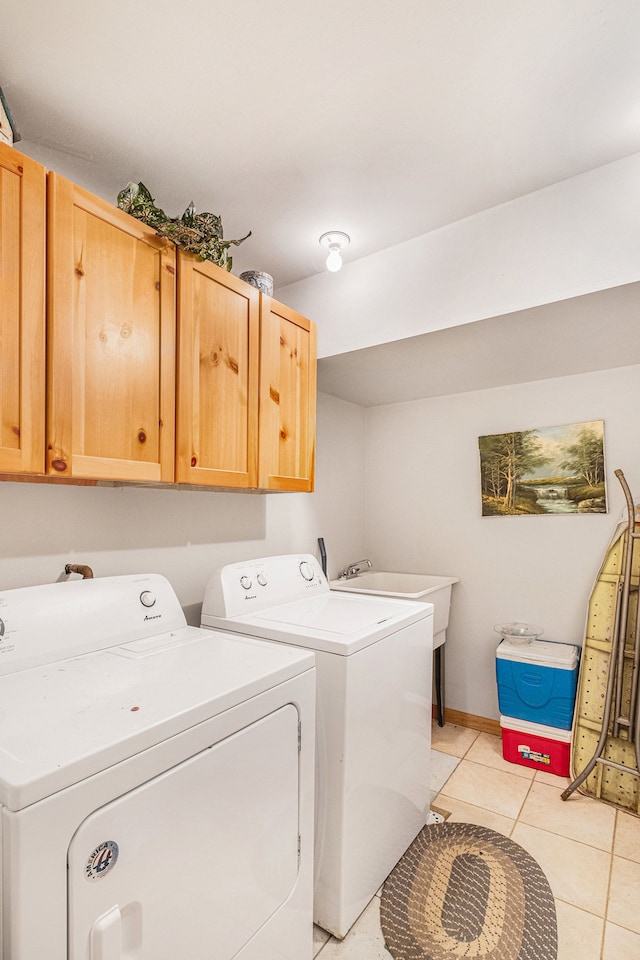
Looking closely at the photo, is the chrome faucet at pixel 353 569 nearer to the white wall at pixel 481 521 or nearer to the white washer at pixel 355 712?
the white wall at pixel 481 521

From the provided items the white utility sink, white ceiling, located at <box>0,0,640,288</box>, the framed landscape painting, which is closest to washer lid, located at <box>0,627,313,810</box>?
the white utility sink

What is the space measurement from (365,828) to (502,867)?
2.06 feet

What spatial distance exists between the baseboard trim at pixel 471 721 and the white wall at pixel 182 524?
1.12 metres

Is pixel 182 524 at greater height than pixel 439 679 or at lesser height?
greater

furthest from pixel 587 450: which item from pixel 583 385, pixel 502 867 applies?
pixel 502 867

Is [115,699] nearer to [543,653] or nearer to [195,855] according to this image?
[195,855]

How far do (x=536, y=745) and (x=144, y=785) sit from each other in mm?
2255

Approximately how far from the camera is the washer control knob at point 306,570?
2281mm

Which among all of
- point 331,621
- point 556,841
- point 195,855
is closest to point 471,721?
point 556,841

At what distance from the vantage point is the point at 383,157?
1.71m

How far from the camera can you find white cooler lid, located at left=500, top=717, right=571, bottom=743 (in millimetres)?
2422

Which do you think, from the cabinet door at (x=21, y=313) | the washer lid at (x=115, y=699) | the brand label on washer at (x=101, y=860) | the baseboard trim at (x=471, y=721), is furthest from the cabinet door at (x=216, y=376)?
the baseboard trim at (x=471, y=721)

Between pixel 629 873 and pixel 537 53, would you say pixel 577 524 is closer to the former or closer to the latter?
pixel 629 873

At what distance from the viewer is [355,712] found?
1.54 metres
